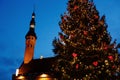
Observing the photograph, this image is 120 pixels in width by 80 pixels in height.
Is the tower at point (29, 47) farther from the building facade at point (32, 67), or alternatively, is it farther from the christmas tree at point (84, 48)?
the christmas tree at point (84, 48)

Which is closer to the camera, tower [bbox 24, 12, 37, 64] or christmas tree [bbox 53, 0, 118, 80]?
christmas tree [bbox 53, 0, 118, 80]

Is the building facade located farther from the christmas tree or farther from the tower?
the christmas tree

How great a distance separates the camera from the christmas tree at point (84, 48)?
74.6 ft

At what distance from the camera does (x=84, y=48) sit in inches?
917

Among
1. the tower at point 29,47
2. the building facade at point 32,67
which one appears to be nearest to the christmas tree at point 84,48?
the building facade at point 32,67

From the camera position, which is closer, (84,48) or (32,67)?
(84,48)

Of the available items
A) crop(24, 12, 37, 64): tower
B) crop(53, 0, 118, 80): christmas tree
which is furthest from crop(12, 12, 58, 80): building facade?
crop(53, 0, 118, 80): christmas tree

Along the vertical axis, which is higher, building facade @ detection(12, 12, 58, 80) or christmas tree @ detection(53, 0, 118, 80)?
building facade @ detection(12, 12, 58, 80)

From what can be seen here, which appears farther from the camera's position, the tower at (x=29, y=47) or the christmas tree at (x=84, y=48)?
the tower at (x=29, y=47)

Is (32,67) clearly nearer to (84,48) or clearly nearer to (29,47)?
(29,47)

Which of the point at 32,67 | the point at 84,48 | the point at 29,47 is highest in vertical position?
the point at 29,47

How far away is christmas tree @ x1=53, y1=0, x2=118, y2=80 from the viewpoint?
2275 centimetres

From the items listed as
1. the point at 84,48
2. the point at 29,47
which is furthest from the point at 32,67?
the point at 84,48

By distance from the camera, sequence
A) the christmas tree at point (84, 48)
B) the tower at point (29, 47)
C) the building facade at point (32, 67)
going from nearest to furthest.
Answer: the christmas tree at point (84, 48) → the building facade at point (32, 67) → the tower at point (29, 47)
